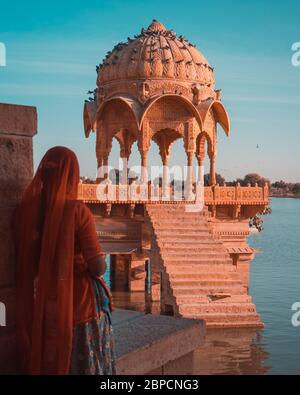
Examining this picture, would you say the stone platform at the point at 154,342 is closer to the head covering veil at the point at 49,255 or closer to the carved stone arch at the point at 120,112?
the head covering veil at the point at 49,255

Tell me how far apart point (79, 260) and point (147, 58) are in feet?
49.5

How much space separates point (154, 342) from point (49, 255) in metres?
1.39

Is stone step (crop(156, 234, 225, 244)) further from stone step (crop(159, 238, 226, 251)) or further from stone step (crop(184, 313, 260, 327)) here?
stone step (crop(184, 313, 260, 327))

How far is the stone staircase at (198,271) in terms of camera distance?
1248cm

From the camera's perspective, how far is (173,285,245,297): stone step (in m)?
12.8

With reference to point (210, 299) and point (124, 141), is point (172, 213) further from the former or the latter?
point (124, 141)

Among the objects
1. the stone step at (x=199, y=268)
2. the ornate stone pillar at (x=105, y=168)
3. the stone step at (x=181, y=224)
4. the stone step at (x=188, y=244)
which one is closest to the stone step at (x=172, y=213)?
the stone step at (x=181, y=224)

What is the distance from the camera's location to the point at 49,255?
2947mm

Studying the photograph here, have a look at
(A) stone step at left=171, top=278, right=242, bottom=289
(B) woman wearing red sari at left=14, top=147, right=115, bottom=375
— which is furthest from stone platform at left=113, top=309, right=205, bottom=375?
(A) stone step at left=171, top=278, right=242, bottom=289

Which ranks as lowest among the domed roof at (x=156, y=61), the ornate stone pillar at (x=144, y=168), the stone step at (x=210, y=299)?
the stone step at (x=210, y=299)

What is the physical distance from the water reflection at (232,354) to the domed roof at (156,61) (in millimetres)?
8417

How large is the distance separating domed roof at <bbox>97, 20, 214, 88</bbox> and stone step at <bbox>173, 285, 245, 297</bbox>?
7170 mm
